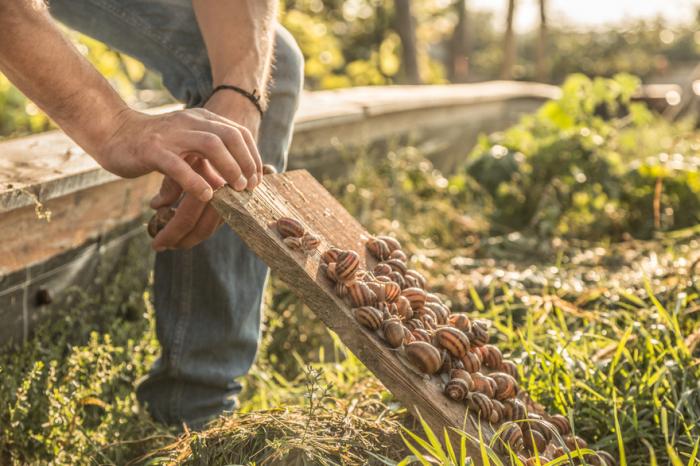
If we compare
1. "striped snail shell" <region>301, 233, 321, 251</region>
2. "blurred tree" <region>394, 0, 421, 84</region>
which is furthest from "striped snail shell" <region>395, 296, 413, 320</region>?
"blurred tree" <region>394, 0, 421, 84</region>

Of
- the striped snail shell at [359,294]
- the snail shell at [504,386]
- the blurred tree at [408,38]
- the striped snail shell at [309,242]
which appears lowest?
the blurred tree at [408,38]

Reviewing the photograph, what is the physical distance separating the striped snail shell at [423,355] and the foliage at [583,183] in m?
2.44

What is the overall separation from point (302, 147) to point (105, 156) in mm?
2329

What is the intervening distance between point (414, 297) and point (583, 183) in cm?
267

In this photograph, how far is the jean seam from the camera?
2227mm

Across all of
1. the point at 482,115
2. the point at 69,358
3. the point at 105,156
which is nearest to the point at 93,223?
the point at 69,358

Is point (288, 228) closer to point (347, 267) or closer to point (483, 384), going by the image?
point (347, 267)

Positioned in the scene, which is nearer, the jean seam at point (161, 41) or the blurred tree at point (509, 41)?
the jean seam at point (161, 41)

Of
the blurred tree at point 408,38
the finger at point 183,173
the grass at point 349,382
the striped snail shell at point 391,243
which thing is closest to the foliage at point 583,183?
the grass at point 349,382

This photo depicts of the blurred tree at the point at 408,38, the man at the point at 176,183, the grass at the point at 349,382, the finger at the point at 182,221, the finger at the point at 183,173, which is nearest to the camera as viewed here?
the finger at the point at 183,173

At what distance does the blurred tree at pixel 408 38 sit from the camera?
1065 cm

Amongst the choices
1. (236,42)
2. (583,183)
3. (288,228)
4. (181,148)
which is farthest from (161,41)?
(583,183)

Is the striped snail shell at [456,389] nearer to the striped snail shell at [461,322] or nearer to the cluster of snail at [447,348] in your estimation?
the cluster of snail at [447,348]

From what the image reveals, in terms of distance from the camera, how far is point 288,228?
167 centimetres
